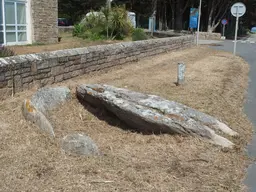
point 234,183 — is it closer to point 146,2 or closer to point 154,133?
point 154,133

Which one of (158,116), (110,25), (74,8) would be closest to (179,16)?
(74,8)

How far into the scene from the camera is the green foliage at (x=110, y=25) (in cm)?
1580

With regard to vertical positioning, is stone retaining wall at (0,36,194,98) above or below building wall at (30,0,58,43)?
below

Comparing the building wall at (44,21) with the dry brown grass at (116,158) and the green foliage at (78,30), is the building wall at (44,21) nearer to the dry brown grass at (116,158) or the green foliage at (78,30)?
the green foliage at (78,30)

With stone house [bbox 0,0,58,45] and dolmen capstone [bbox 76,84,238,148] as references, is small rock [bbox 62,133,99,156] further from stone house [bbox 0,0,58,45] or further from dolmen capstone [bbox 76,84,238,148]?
stone house [bbox 0,0,58,45]

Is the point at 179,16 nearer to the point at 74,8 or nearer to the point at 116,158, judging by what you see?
the point at 74,8

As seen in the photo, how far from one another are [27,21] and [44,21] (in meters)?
0.90

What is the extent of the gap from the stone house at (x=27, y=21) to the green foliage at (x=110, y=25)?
191cm

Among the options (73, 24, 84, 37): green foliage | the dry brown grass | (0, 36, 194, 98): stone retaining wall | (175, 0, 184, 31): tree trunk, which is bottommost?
the dry brown grass

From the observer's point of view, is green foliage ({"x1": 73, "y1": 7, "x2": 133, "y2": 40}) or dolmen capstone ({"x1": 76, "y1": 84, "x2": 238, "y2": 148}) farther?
green foliage ({"x1": 73, "y1": 7, "x2": 133, "y2": 40})

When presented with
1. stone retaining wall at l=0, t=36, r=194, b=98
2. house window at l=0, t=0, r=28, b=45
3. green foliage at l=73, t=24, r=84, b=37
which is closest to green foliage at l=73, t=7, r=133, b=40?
green foliage at l=73, t=24, r=84, b=37

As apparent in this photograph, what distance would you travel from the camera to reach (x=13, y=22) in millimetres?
14234

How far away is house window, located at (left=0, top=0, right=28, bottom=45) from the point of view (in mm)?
13570

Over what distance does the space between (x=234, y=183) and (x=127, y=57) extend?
26.4 feet
